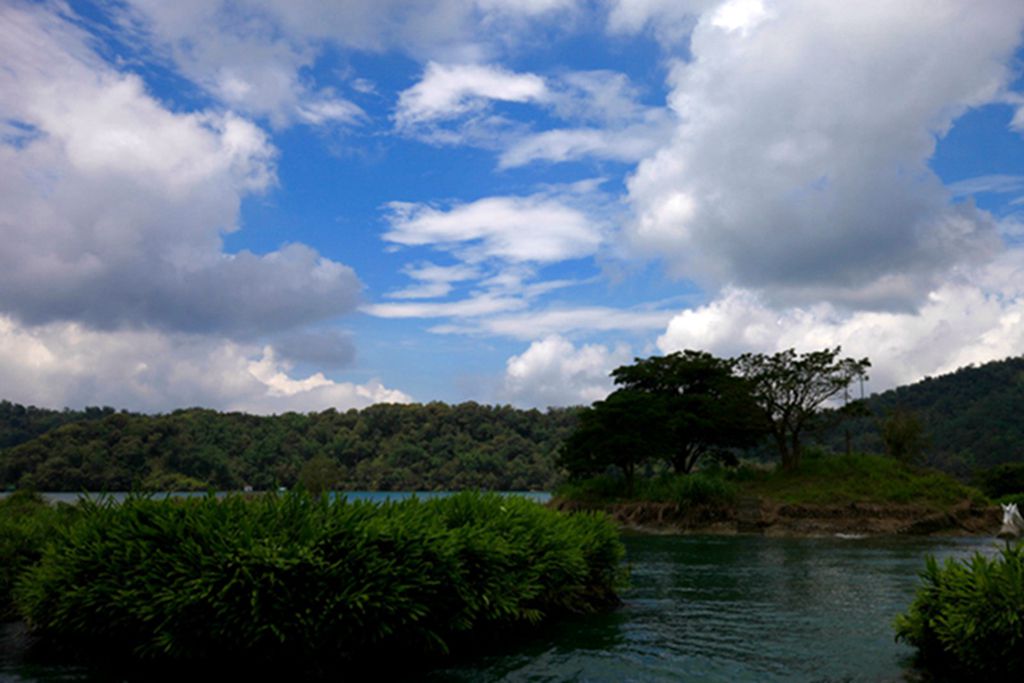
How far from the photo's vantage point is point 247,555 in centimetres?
993

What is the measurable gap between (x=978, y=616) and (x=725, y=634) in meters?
6.32

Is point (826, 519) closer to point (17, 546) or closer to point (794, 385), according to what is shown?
point (794, 385)

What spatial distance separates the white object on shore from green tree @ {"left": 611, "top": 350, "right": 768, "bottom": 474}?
18.2 meters

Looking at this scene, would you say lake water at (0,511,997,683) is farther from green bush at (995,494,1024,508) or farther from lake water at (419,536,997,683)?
green bush at (995,494,1024,508)

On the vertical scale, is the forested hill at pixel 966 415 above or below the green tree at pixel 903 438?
above

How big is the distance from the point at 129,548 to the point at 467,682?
5480 mm

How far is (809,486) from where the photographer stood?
55.0 meters

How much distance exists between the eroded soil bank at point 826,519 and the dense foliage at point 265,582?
38331 mm

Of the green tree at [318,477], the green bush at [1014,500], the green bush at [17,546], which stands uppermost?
the green tree at [318,477]

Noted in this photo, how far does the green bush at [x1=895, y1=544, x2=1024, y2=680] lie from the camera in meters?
9.73

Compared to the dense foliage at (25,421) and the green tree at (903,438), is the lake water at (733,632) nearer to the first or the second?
the green tree at (903,438)

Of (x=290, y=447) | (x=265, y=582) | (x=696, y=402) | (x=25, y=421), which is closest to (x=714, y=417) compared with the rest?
(x=696, y=402)

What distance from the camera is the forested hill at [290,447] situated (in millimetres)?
83250

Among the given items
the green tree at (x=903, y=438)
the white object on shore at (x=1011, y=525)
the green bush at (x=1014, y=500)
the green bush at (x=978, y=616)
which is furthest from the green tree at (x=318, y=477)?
the green bush at (x=1014, y=500)
